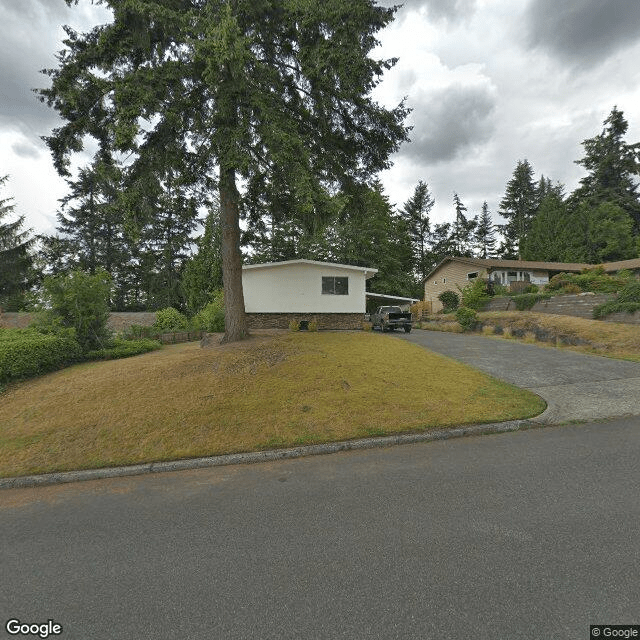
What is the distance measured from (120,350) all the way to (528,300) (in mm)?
22452

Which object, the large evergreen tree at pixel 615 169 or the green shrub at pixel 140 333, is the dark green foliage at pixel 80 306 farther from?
the large evergreen tree at pixel 615 169

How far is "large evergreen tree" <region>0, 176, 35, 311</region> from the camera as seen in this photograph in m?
28.7

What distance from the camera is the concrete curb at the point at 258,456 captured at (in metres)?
4.59

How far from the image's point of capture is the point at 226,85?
8.39 meters

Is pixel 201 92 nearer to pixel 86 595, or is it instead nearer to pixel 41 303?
pixel 41 303

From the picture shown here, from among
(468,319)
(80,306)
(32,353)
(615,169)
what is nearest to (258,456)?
(32,353)

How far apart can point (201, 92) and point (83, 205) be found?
38.7m

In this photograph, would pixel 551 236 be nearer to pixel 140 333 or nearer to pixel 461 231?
pixel 461 231

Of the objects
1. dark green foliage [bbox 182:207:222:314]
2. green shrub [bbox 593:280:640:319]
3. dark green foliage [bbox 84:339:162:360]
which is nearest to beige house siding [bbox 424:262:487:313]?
green shrub [bbox 593:280:640:319]

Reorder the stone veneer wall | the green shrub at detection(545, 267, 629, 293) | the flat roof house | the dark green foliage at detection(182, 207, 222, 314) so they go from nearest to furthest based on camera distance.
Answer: the green shrub at detection(545, 267, 629, 293), the stone veneer wall, the dark green foliage at detection(182, 207, 222, 314), the flat roof house

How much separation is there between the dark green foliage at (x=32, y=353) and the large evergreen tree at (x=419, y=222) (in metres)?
48.3

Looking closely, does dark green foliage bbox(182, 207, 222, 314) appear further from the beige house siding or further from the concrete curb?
the concrete curb

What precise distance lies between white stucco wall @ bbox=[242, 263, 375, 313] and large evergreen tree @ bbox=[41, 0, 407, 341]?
27.6 feet

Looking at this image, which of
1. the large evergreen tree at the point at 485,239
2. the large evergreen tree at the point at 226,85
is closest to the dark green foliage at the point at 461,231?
the large evergreen tree at the point at 485,239
